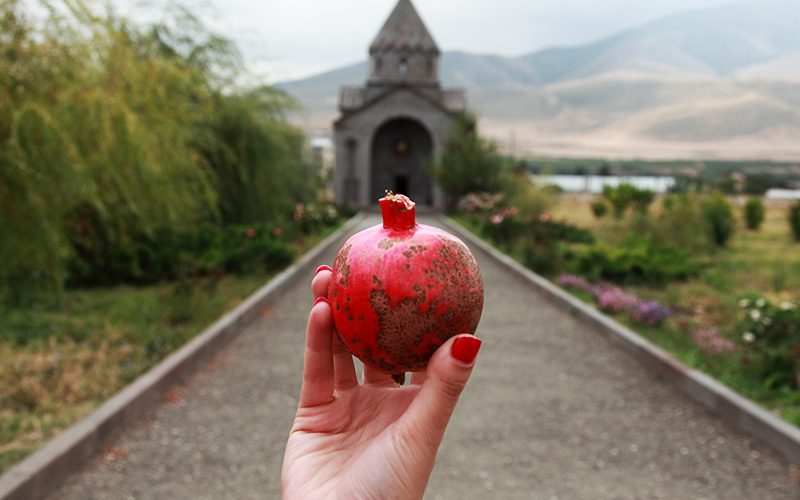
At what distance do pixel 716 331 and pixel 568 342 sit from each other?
1.71 metres

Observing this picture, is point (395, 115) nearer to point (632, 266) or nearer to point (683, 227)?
point (683, 227)

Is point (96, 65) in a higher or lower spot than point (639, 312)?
higher

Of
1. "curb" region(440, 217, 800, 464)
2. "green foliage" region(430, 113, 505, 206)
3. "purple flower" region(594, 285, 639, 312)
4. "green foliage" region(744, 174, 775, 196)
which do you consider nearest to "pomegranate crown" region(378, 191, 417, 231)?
"curb" region(440, 217, 800, 464)

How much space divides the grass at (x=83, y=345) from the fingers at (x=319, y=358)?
12.4 ft

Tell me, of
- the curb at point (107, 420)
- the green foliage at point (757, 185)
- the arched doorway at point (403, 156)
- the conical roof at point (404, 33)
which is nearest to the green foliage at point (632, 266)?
the curb at point (107, 420)

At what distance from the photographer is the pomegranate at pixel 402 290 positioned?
53.9 inches

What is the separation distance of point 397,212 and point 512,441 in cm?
457

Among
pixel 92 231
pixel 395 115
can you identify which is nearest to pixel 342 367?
pixel 92 231

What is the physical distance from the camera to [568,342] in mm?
8977

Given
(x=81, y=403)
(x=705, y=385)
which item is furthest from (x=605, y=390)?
(x=81, y=403)

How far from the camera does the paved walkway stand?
475 centimetres

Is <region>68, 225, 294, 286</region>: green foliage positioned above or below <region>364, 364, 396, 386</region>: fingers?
below

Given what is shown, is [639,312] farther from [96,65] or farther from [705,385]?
[96,65]

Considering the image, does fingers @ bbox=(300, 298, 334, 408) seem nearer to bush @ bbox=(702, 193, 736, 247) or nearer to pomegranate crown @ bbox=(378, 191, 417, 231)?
pomegranate crown @ bbox=(378, 191, 417, 231)
